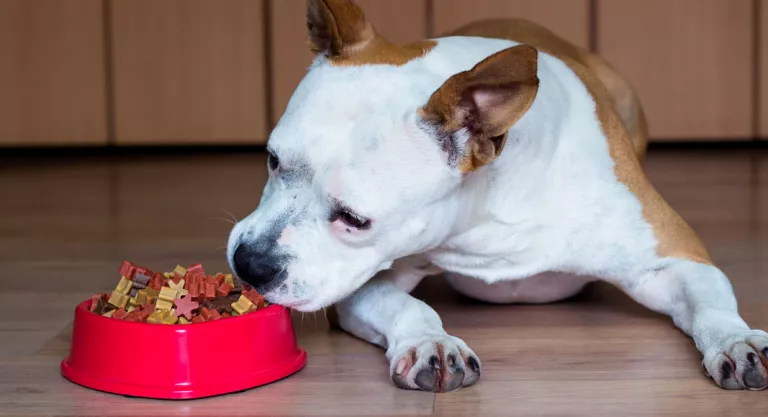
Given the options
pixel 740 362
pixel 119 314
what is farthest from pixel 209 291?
pixel 740 362

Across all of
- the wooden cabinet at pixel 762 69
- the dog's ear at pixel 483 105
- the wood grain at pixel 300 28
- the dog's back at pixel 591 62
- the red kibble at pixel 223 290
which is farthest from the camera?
the wood grain at pixel 300 28

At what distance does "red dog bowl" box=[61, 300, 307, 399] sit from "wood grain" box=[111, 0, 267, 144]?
453 cm

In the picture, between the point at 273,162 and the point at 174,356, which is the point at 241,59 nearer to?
the point at 273,162

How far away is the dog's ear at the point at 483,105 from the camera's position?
157 cm

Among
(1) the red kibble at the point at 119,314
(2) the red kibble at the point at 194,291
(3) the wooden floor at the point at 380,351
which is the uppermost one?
(2) the red kibble at the point at 194,291

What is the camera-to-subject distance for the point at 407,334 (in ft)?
5.84

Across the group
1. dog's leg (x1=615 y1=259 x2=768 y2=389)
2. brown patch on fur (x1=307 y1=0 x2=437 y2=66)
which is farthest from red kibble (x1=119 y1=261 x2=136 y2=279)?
dog's leg (x1=615 y1=259 x2=768 y2=389)

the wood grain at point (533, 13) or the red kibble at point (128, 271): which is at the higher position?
the wood grain at point (533, 13)

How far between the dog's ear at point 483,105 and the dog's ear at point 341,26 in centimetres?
21

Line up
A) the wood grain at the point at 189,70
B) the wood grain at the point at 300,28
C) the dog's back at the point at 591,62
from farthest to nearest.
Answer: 1. the wood grain at the point at 189,70
2. the wood grain at the point at 300,28
3. the dog's back at the point at 591,62

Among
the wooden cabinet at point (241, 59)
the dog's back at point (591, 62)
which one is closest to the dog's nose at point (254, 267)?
the dog's back at point (591, 62)

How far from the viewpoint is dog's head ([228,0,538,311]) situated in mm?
1661

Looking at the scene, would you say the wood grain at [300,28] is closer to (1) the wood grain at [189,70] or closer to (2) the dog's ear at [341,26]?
(1) the wood grain at [189,70]

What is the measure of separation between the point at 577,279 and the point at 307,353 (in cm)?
64
